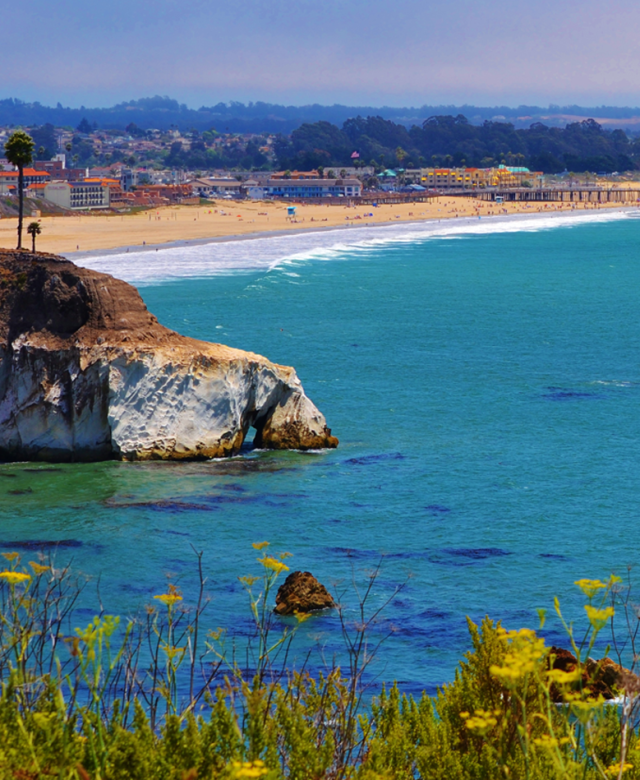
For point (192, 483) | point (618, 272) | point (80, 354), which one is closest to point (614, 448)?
point (192, 483)

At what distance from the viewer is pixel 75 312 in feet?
104

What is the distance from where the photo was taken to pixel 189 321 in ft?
195

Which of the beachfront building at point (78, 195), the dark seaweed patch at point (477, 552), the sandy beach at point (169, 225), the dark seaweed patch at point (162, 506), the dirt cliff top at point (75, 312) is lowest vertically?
the dark seaweed patch at point (477, 552)

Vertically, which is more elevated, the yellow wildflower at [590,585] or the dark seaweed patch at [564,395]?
the yellow wildflower at [590,585]

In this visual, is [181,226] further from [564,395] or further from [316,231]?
[564,395]

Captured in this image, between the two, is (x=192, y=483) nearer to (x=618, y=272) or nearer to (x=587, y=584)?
(x=587, y=584)

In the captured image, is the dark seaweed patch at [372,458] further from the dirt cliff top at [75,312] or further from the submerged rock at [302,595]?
the submerged rock at [302,595]

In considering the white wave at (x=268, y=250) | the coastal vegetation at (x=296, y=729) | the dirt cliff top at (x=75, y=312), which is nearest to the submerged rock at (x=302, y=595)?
the coastal vegetation at (x=296, y=729)

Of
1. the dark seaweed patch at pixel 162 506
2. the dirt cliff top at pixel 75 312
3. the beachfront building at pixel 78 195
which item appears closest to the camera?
the dark seaweed patch at pixel 162 506

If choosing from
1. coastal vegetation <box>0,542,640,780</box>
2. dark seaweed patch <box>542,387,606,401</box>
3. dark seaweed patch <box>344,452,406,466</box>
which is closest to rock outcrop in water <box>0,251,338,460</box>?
dark seaweed patch <box>344,452,406,466</box>

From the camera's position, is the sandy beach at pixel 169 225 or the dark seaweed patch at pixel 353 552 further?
the sandy beach at pixel 169 225

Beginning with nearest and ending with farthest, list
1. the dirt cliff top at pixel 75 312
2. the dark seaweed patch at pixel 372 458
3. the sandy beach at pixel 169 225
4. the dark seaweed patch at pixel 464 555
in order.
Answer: the dark seaweed patch at pixel 464 555
the dirt cliff top at pixel 75 312
the dark seaweed patch at pixel 372 458
the sandy beach at pixel 169 225

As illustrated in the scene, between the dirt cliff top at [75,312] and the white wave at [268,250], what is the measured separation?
45518mm

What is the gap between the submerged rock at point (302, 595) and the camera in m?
19.9
